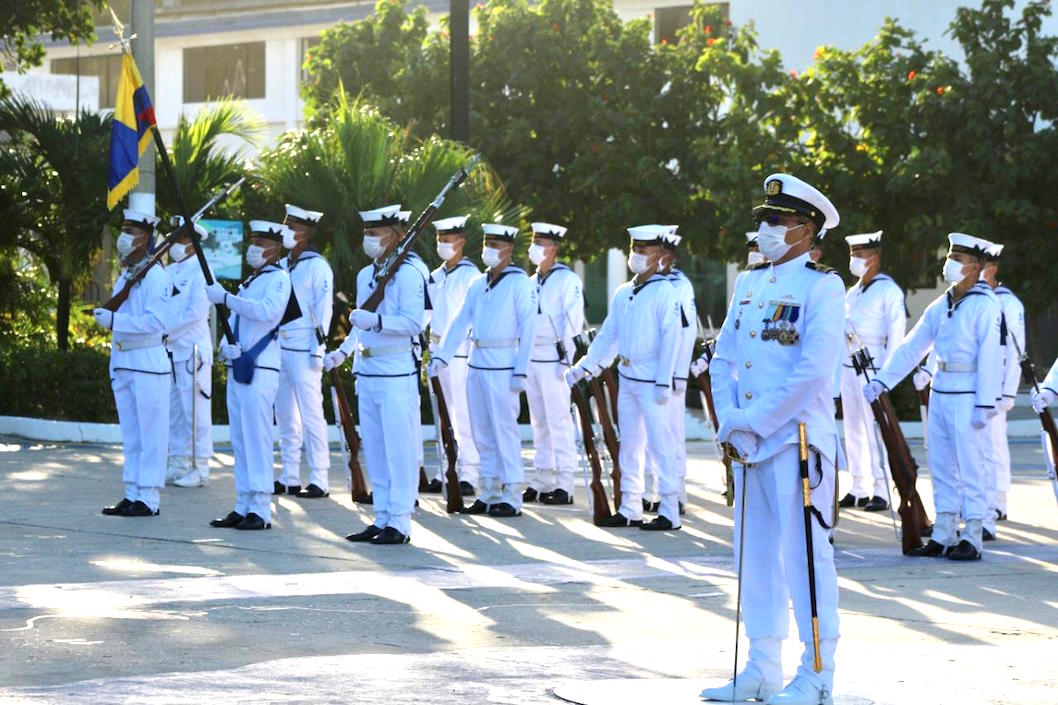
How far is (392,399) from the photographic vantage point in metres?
12.1

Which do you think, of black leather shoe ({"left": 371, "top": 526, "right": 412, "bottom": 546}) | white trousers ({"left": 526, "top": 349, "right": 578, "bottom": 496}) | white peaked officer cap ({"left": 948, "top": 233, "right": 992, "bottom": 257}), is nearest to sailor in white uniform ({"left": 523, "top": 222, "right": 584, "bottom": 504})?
white trousers ({"left": 526, "top": 349, "right": 578, "bottom": 496})

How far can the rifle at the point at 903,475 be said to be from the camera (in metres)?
11.9

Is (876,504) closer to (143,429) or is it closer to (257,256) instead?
(257,256)

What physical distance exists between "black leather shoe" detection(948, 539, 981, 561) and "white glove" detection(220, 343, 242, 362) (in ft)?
15.7

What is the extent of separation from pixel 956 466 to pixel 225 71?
42.2 m

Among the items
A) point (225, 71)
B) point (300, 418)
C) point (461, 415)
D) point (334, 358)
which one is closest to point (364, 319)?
point (334, 358)

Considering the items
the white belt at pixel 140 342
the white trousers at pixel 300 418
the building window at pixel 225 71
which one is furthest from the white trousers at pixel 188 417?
the building window at pixel 225 71

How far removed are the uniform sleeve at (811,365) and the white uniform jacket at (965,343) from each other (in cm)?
433

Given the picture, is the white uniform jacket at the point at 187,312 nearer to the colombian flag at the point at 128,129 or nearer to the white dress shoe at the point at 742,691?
the colombian flag at the point at 128,129

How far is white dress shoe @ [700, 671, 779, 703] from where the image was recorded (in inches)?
285

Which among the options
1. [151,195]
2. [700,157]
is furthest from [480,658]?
[700,157]

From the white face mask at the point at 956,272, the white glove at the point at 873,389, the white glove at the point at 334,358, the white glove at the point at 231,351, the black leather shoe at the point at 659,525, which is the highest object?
the white face mask at the point at 956,272

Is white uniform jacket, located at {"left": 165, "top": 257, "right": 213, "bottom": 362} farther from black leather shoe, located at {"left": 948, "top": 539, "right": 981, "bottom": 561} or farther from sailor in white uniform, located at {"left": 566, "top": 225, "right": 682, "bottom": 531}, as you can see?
black leather shoe, located at {"left": 948, "top": 539, "right": 981, "bottom": 561}

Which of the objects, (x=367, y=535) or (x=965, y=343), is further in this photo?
(x=367, y=535)
